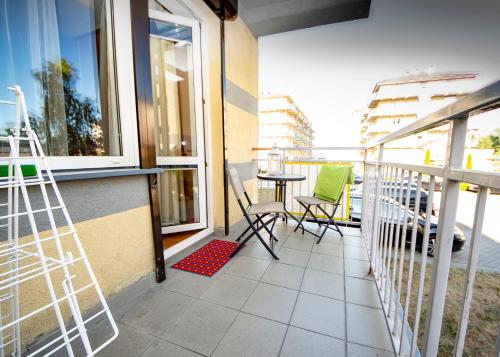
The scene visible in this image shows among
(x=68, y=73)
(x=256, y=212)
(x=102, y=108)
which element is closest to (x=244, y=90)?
(x=256, y=212)

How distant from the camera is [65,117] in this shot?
4.76 ft

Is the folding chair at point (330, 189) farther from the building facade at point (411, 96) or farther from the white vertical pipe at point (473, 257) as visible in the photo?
A: the building facade at point (411, 96)

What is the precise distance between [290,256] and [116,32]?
2490mm

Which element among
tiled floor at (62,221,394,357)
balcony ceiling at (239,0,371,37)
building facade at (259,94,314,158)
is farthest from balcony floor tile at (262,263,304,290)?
building facade at (259,94,314,158)

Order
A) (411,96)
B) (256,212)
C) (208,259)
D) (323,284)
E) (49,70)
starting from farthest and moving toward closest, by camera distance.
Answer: (411,96) < (256,212) < (208,259) < (323,284) < (49,70)

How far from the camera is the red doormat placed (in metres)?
2.07

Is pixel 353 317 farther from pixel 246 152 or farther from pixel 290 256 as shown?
pixel 246 152

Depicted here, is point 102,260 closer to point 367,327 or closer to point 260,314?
point 260,314

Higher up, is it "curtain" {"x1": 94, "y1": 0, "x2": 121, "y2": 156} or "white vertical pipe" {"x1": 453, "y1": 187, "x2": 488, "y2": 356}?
"curtain" {"x1": 94, "y1": 0, "x2": 121, "y2": 156}

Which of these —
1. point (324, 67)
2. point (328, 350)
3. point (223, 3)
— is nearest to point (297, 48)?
point (324, 67)

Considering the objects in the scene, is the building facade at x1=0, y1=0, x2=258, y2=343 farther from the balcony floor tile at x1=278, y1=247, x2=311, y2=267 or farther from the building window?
the balcony floor tile at x1=278, y1=247, x2=311, y2=267

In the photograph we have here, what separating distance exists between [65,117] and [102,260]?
100cm

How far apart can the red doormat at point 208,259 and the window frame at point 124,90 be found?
3.64ft

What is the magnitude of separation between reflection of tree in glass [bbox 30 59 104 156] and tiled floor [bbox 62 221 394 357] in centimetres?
119
